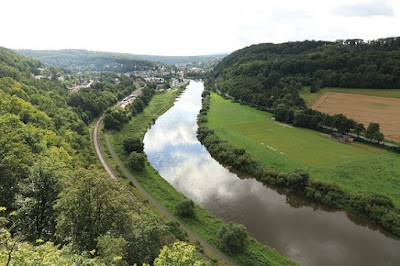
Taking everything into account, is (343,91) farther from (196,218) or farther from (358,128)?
(196,218)

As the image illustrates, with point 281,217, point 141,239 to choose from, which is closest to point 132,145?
Result: point 281,217

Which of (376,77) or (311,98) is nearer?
(376,77)

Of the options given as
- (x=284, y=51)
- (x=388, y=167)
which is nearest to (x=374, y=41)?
(x=284, y=51)

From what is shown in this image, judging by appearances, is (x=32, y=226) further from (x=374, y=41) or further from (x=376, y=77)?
(x=374, y=41)

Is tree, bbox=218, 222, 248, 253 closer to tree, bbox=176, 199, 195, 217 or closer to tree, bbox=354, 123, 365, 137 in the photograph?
tree, bbox=176, 199, 195, 217

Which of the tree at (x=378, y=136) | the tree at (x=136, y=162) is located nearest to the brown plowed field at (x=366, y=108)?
the tree at (x=378, y=136)
